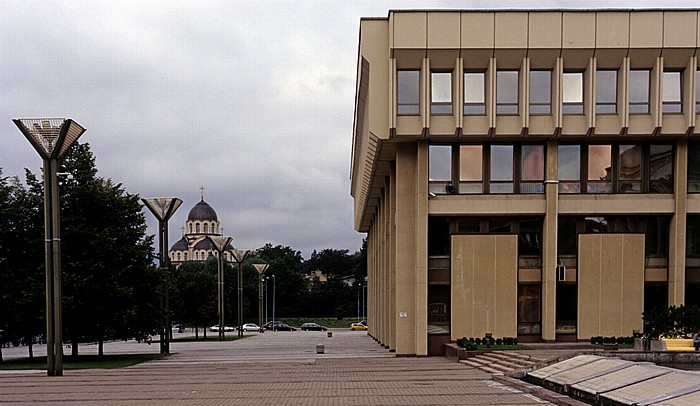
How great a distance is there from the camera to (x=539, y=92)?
91.4 feet

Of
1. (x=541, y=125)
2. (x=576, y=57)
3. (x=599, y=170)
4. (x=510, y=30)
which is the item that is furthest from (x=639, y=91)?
(x=510, y=30)

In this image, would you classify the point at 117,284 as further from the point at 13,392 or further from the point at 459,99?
the point at 459,99

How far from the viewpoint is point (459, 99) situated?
90.0ft

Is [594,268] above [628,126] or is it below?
below

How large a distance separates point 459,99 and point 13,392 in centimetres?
1851

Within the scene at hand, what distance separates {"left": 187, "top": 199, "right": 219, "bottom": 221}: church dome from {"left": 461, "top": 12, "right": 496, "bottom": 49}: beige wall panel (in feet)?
388

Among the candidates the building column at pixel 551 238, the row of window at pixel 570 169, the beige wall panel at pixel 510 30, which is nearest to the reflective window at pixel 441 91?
the row of window at pixel 570 169

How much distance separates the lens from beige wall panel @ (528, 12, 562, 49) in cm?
2697

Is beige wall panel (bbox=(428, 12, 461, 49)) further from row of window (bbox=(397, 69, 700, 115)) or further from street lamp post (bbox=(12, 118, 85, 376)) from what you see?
street lamp post (bbox=(12, 118, 85, 376))

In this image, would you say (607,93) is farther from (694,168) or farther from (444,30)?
(444,30)

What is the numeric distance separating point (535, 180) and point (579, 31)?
6091 mm

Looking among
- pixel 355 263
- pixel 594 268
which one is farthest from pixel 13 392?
pixel 355 263

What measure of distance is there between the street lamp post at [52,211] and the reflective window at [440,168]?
A: 13.8 meters

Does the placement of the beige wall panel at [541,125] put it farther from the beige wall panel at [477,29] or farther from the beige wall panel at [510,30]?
the beige wall panel at [477,29]
